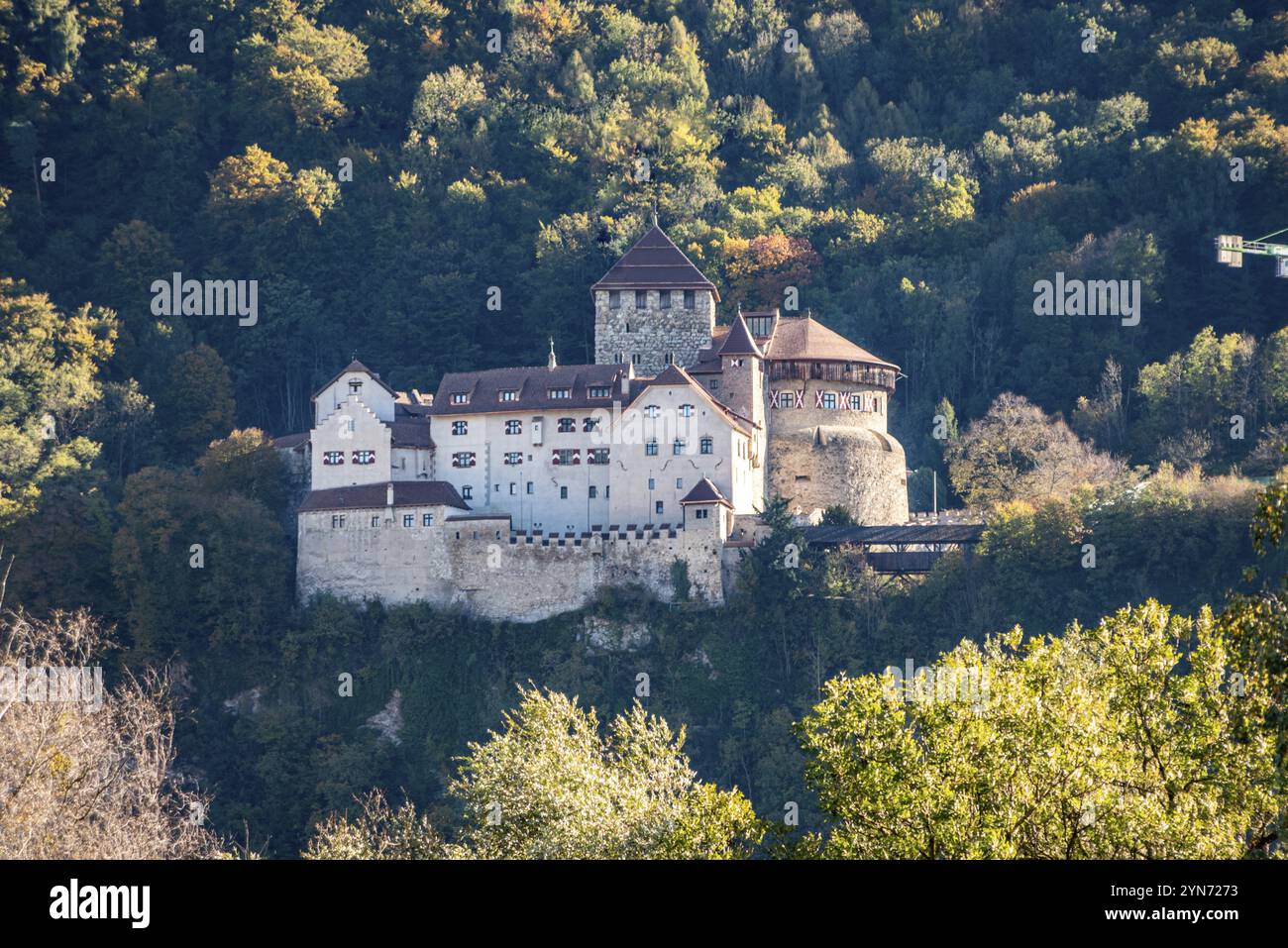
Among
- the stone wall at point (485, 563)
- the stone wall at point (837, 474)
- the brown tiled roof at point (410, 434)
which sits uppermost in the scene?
the brown tiled roof at point (410, 434)

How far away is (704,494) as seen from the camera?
65.2m

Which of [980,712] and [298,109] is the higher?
[298,109]

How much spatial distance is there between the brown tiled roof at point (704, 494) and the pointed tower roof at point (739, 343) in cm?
625

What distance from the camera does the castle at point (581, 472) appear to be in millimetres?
65875

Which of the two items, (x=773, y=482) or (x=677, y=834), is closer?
(x=677, y=834)

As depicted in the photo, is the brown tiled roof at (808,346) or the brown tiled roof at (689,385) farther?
the brown tiled roof at (808,346)

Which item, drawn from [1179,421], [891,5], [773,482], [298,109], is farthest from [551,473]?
[891,5]

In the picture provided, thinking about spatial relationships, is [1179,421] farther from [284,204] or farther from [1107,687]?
[1107,687]

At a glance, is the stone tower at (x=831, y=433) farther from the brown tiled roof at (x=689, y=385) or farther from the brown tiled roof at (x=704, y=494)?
the brown tiled roof at (x=704, y=494)

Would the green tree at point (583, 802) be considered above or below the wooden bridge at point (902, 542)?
below

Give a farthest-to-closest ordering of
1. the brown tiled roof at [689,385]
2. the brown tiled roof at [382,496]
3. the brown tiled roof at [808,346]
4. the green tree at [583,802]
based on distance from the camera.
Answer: the brown tiled roof at [808,346]
the brown tiled roof at [689,385]
the brown tiled roof at [382,496]
the green tree at [583,802]

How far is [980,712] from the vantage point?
2908 cm

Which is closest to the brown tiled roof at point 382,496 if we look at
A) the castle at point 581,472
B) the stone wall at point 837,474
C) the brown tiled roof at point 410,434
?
the castle at point 581,472
